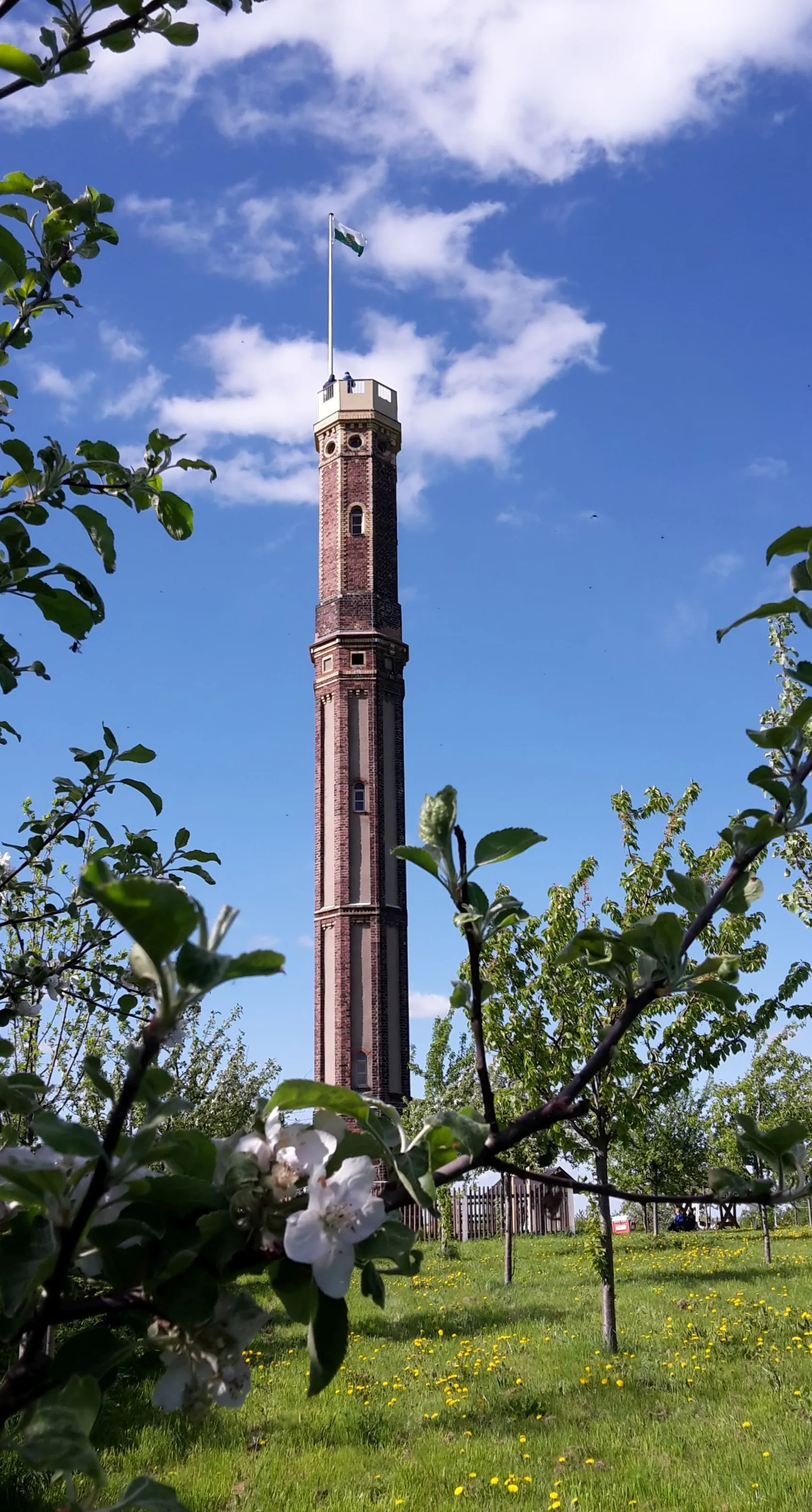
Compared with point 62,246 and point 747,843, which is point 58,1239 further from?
point 62,246

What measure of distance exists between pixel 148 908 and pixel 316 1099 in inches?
9.1

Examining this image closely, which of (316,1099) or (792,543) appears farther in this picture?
(792,543)

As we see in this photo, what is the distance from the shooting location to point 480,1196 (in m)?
24.0

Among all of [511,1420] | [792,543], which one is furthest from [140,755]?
[511,1420]

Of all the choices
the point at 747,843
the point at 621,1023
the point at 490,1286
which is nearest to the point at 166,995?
the point at 621,1023

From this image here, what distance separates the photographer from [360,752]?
26500mm

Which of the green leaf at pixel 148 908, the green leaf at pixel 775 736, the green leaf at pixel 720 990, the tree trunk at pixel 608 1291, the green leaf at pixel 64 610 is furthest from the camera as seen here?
the tree trunk at pixel 608 1291

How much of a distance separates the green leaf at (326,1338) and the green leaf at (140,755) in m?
1.81

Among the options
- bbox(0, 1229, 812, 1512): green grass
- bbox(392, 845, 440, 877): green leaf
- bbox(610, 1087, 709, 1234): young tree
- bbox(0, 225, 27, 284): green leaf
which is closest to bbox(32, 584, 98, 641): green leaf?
bbox(0, 225, 27, 284): green leaf

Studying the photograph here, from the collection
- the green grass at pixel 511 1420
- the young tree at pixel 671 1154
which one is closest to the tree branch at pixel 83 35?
the green grass at pixel 511 1420

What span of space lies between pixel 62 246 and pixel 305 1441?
6878 mm

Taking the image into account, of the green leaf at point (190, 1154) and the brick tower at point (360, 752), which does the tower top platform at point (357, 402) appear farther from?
the green leaf at point (190, 1154)

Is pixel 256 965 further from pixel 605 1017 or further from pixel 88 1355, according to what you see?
pixel 605 1017

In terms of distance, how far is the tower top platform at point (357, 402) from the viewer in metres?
28.3
